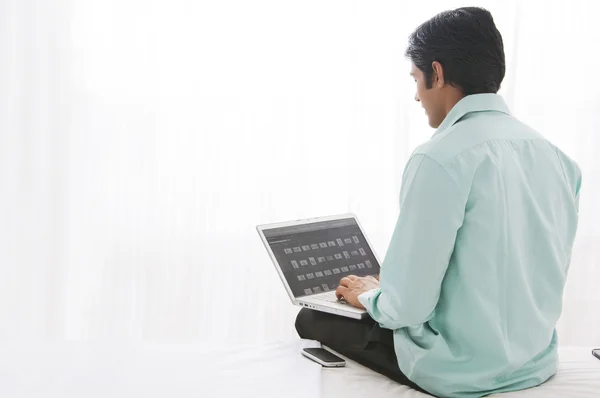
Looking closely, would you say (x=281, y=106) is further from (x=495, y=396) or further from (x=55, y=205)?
(x=495, y=396)

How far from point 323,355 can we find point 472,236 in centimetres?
46

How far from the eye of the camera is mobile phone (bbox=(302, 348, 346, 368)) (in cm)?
152

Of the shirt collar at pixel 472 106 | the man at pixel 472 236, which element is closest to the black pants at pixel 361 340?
the man at pixel 472 236

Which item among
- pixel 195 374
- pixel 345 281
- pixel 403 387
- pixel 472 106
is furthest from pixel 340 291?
pixel 472 106

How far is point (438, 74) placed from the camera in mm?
1402

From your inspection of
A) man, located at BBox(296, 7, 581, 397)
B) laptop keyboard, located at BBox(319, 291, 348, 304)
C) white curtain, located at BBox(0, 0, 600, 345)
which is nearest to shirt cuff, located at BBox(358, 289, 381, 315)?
man, located at BBox(296, 7, 581, 397)

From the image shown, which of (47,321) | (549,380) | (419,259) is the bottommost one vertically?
(47,321)

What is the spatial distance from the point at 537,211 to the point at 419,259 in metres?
0.26

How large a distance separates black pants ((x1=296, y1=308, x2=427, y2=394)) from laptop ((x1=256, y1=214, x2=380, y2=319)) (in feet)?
0.14

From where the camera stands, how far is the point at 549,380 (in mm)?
1470

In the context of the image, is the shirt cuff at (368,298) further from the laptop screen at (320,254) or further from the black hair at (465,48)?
the black hair at (465,48)

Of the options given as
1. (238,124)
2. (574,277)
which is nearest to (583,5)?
(574,277)

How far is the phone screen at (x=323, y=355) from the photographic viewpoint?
1.54 metres

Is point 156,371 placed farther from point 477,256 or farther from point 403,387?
point 477,256
